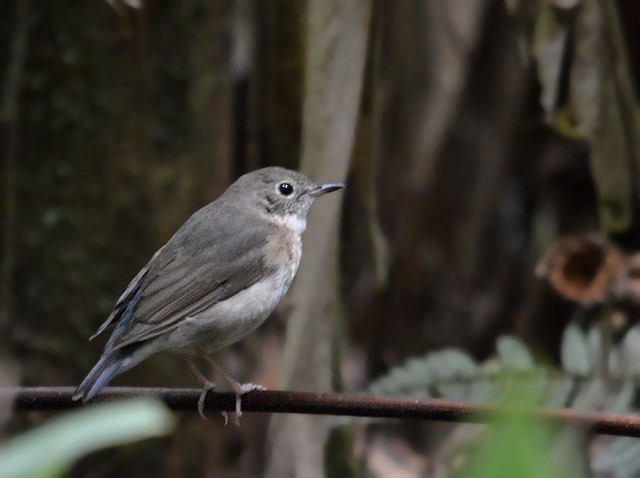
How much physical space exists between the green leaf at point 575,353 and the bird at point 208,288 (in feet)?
3.99

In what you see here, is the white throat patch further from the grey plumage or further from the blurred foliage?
the blurred foliage

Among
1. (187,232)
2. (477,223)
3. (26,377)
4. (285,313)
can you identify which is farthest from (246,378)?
(477,223)

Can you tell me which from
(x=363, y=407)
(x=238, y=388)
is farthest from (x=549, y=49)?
(x=363, y=407)

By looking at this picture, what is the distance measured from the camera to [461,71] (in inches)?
263

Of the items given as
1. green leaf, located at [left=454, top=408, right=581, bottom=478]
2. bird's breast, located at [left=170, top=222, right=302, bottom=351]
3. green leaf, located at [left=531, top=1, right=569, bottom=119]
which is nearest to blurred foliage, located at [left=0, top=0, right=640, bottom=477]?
green leaf, located at [left=531, top=1, right=569, bottom=119]

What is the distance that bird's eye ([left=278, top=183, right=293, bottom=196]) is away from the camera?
4.34 m

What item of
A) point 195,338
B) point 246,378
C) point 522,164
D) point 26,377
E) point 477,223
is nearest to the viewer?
point 195,338

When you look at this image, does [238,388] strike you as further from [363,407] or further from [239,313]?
[363,407]

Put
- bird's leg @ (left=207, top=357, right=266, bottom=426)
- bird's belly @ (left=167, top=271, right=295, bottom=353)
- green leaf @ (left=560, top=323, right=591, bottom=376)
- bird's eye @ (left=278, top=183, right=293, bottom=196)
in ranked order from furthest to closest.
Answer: bird's eye @ (left=278, top=183, right=293, bottom=196)
green leaf @ (left=560, top=323, right=591, bottom=376)
bird's belly @ (left=167, top=271, right=295, bottom=353)
bird's leg @ (left=207, top=357, right=266, bottom=426)

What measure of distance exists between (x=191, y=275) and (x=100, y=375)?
0.72 meters

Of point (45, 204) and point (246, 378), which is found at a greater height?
point (45, 204)

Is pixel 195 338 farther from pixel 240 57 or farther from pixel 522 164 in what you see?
pixel 522 164

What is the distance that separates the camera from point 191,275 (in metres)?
3.81

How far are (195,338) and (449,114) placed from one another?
3624 mm
